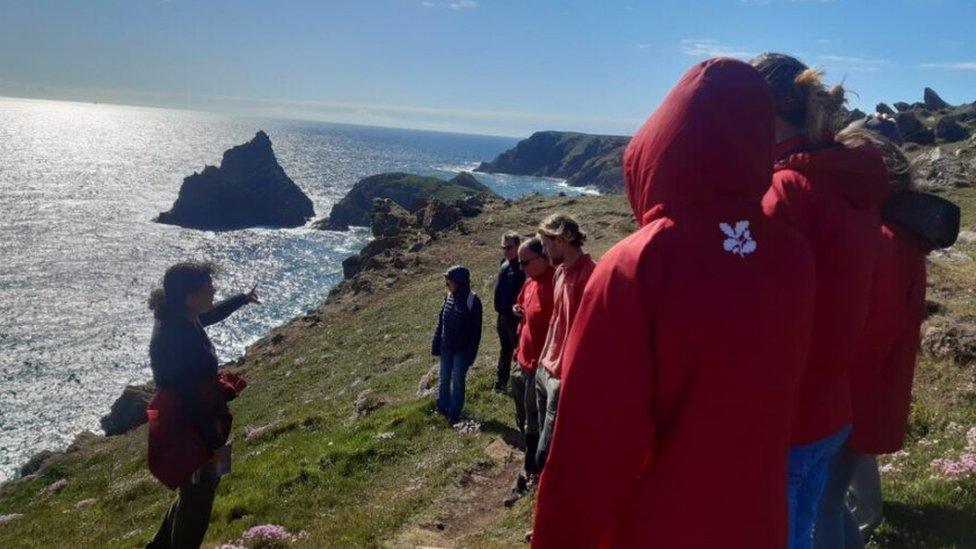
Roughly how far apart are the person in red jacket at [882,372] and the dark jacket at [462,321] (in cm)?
976

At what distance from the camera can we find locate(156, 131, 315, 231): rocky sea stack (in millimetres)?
125312

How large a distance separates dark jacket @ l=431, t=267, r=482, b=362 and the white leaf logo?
A: 11.7 m

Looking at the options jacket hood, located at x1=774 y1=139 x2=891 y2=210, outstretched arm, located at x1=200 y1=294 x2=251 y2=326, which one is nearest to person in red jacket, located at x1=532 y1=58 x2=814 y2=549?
jacket hood, located at x1=774 y1=139 x2=891 y2=210

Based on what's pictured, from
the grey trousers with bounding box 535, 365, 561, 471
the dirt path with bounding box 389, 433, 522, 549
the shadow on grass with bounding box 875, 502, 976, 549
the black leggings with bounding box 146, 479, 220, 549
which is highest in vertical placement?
the grey trousers with bounding box 535, 365, 561, 471

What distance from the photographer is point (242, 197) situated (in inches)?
5192

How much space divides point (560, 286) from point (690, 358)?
226 inches

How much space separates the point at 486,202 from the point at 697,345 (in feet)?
261

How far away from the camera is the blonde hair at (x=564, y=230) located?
27.7ft

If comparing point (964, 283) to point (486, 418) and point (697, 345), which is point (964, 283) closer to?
point (486, 418)

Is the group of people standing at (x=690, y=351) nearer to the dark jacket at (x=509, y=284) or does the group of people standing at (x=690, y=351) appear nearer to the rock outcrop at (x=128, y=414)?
the dark jacket at (x=509, y=284)

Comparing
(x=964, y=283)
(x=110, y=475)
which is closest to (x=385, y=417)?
(x=110, y=475)

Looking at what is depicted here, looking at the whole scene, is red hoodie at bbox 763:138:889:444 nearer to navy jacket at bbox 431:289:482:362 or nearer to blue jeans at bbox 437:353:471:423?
navy jacket at bbox 431:289:482:362

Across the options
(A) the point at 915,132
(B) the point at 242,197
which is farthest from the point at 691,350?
(B) the point at 242,197

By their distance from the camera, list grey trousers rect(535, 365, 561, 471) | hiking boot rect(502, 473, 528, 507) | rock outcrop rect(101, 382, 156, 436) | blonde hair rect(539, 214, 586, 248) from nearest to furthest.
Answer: grey trousers rect(535, 365, 561, 471) < blonde hair rect(539, 214, 586, 248) < hiking boot rect(502, 473, 528, 507) < rock outcrop rect(101, 382, 156, 436)
